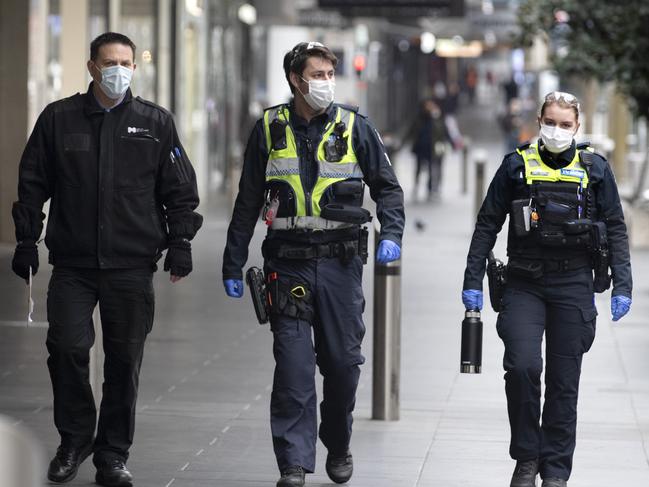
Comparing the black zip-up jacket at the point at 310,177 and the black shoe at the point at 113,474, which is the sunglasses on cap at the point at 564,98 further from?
the black shoe at the point at 113,474

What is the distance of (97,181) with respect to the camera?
6.27m

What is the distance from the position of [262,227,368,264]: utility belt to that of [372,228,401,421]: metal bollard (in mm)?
1380

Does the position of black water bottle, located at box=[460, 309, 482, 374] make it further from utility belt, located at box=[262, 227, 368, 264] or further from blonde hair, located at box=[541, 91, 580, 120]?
blonde hair, located at box=[541, 91, 580, 120]

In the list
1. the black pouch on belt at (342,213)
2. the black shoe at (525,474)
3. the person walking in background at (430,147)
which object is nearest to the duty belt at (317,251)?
the black pouch on belt at (342,213)

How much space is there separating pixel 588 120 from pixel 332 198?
31860 millimetres

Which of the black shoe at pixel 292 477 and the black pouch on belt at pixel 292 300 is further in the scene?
the black pouch on belt at pixel 292 300

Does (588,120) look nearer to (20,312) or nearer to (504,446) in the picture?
(20,312)

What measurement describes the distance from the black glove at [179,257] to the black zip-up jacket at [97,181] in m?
0.05

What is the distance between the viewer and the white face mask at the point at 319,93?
6234 millimetres

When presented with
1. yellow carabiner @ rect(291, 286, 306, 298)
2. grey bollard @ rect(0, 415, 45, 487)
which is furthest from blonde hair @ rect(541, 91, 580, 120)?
grey bollard @ rect(0, 415, 45, 487)

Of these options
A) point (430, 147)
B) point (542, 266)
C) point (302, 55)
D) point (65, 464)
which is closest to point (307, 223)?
point (302, 55)

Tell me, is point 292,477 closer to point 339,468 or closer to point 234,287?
point 339,468

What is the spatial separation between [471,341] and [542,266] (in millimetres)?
488

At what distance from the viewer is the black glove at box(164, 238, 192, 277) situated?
6.34 metres
